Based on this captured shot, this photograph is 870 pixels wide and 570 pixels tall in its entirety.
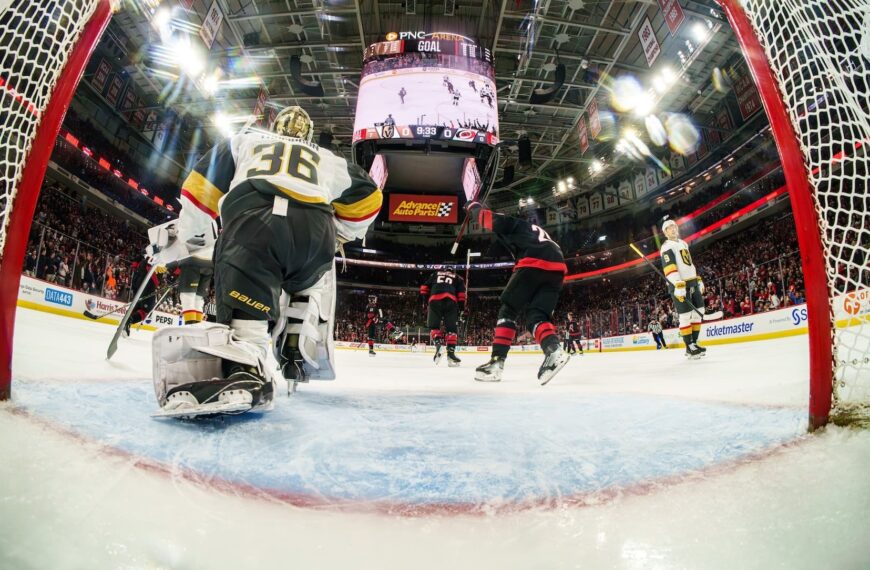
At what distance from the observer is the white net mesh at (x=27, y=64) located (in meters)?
1.19

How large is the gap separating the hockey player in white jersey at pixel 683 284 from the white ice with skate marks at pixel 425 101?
20.8ft

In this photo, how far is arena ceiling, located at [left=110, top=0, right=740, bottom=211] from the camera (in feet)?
38.9

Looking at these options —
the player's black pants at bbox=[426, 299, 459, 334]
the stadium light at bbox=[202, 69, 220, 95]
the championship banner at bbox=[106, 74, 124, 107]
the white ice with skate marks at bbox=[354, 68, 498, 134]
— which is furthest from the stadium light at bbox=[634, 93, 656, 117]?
the championship banner at bbox=[106, 74, 124, 107]

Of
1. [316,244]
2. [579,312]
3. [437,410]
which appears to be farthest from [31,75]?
[579,312]

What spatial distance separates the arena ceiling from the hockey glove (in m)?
8.00

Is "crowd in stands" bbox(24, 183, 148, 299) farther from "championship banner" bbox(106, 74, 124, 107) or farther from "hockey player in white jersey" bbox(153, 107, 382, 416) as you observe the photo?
"hockey player in white jersey" bbox(153, 107, 382, 416)

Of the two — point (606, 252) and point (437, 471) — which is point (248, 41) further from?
point (606, 252)

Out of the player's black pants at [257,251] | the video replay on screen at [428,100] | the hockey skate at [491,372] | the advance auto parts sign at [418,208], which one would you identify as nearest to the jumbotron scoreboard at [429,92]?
the video replay on screen at [428,100]

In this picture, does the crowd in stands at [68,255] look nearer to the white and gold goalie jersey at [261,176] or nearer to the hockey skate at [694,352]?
the white and gold goalie jersey at [261,176]

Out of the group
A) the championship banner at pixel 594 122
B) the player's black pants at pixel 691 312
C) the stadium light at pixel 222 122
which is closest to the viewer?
the player's black pants at pixel 691 312

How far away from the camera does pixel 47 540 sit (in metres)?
0.60

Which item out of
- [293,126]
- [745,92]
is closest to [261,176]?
[293,126]

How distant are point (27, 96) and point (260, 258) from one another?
0.78m

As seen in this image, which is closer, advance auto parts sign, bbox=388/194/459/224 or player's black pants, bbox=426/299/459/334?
player's black pants, bbox=426/299/459/334
